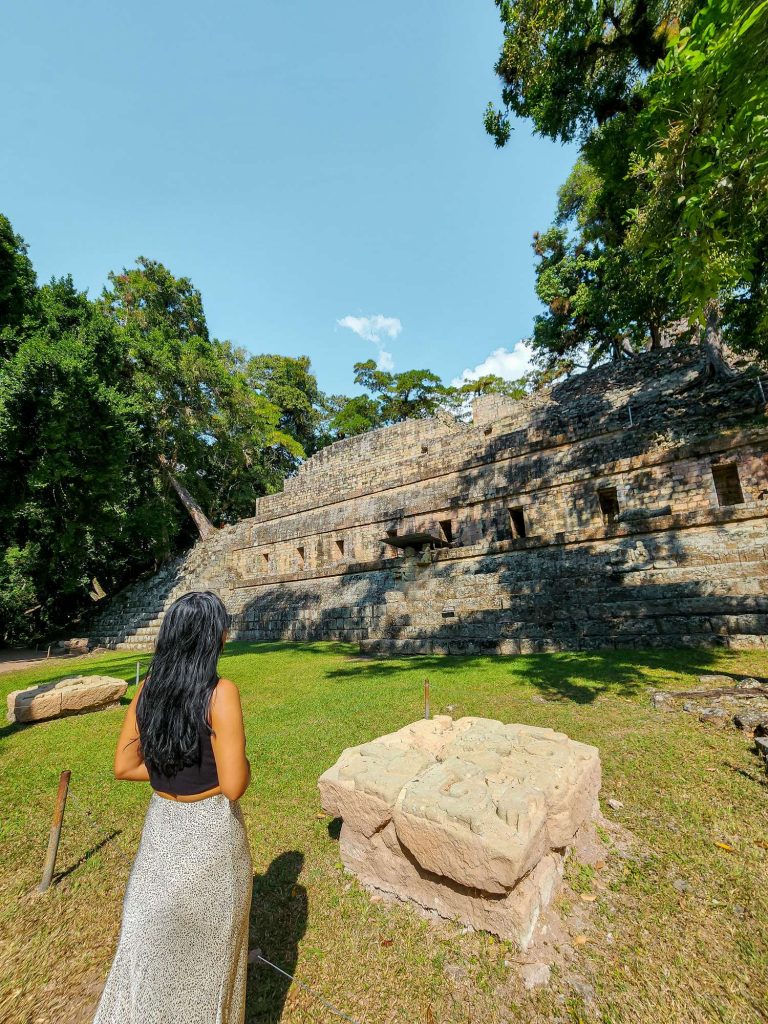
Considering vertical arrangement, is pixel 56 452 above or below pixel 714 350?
above

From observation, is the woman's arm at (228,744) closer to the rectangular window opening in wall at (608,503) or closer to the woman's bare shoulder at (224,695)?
the woman's bare shoulder at (224,695)

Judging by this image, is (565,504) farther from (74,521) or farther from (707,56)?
(74,521)

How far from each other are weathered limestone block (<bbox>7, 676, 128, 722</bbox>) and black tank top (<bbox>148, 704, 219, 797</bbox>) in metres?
7.09

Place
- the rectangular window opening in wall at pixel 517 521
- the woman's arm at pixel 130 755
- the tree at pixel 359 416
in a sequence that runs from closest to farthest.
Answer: the woman's arm at pixel 130 755, the rectangular window opening in wall at pixel 517 521, the tree at pixel 359 416

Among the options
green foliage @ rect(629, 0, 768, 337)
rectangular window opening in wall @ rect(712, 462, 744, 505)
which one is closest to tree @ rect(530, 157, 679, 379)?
rectangular window opening in wall @ rect(712, 462, 744, 505)

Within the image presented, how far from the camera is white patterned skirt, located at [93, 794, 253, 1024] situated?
148 cm

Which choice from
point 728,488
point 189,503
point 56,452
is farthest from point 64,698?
point 189,503

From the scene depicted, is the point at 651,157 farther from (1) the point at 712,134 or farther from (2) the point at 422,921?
(2) the point at 422,921

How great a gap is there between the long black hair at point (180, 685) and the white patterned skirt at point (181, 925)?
20 centimetres

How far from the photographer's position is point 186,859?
1547 millimetres

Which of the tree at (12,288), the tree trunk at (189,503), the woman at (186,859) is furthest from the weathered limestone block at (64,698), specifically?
the tree trunk at (189,503)

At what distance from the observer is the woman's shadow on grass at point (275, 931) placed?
2.00 meters

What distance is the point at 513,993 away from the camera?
6.42 feet

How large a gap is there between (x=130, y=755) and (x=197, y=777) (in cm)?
38
